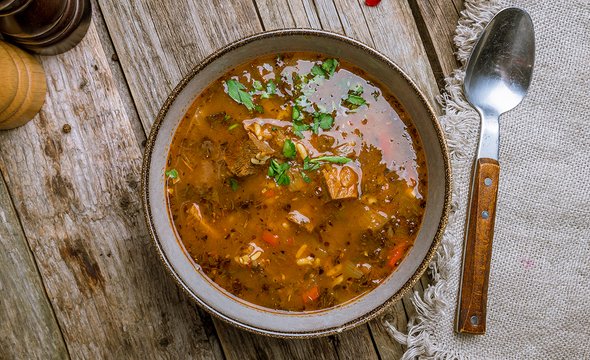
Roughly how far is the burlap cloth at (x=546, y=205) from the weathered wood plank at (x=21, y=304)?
1638mm

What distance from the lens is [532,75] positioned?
2535 mm

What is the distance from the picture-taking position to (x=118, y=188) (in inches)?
102

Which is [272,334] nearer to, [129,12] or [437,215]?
[437,215]

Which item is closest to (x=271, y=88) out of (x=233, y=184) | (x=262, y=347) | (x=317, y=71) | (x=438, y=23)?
(x=317, y=71)

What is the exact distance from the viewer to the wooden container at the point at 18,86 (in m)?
2.37

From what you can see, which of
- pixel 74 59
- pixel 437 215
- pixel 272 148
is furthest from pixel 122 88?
pixel 437 215

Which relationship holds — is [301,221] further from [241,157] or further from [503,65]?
[503,65]

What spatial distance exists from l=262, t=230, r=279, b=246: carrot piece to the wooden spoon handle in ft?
2.63

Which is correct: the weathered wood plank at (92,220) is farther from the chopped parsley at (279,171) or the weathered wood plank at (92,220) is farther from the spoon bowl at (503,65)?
the spoon bowl at (503,65)

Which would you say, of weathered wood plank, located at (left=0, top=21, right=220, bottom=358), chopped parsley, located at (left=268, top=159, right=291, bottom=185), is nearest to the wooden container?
weathered wood plank, located at (left=0, top=21, right=220, bottom=358)

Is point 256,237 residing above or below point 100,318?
above

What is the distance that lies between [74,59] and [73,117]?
10.4 inches

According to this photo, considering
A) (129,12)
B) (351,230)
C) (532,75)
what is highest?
(129,12)

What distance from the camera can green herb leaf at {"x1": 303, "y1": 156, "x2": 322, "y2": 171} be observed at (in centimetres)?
224
